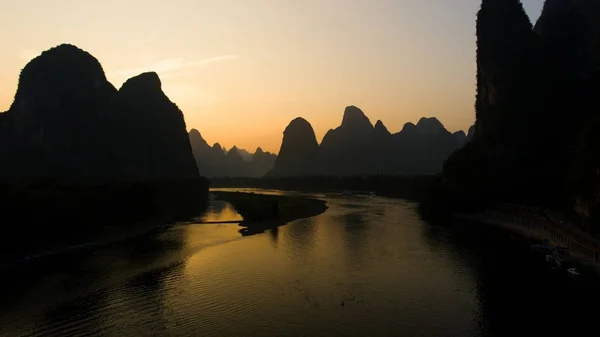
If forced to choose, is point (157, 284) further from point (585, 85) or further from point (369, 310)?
point (585, 85)

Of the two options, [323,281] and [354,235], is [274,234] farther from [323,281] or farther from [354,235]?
[323,281]

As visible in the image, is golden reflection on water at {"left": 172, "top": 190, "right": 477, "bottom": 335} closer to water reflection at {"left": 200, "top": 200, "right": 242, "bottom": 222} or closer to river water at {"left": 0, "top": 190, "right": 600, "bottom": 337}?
river water at {"left": 0, "top": 190, "right": 600, "bottom": 337}

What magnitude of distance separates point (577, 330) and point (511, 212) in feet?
188

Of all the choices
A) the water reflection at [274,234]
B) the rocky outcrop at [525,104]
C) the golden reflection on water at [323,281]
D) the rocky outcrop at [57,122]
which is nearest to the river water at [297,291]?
the golden reflection on water at [323,281]

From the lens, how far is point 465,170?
342ft

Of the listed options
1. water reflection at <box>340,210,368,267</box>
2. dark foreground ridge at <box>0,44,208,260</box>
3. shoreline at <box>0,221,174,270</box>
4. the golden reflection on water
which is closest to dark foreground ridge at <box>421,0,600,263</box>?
water reflection at <box>340,210,368,267</box>

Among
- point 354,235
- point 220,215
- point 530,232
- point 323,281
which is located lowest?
point 323,281

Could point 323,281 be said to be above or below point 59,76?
below

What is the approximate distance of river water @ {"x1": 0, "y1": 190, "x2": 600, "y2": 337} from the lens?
33.5m

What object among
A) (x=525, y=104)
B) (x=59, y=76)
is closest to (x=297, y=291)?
(x=525, y=104)

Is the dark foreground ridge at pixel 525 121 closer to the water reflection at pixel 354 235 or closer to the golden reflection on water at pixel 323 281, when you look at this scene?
the water reflection at pixel 354 235

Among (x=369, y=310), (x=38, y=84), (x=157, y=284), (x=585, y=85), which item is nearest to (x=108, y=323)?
(x=157, y=284)

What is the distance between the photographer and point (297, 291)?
137 ft

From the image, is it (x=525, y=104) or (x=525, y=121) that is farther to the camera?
(x=525, y=104)
